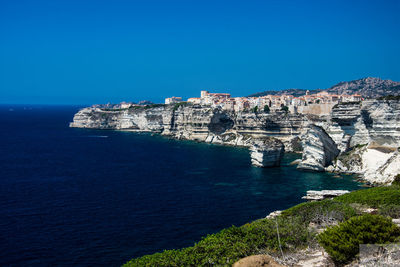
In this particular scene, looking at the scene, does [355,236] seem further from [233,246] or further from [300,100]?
[300,100]

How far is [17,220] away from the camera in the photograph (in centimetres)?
2884

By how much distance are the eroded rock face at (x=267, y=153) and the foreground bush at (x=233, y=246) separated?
1356 inches

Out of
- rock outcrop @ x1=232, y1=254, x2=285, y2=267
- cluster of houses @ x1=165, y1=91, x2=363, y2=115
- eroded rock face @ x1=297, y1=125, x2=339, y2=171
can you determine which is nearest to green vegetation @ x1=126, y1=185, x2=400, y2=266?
rock outcrop @ x1=232, y1=254, x2=285, y2=267

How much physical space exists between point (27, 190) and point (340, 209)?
31488mm

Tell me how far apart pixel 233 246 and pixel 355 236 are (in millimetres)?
4907

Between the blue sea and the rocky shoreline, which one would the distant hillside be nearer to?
the rocky shoreline

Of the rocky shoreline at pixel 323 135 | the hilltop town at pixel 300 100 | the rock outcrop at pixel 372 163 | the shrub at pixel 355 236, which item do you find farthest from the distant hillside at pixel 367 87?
the shrub at pixel 355 236

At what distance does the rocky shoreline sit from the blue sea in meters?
3.18

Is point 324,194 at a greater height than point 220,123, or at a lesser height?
lesser

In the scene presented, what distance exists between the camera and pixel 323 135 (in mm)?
52031

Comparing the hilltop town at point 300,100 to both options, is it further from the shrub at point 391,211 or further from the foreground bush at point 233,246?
the foreground bush at point 233,246

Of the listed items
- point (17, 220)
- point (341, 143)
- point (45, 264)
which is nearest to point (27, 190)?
point (17, 220)

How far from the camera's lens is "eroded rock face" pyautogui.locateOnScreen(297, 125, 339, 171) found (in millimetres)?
50750

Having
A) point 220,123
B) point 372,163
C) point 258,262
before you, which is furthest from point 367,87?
point 258,262
